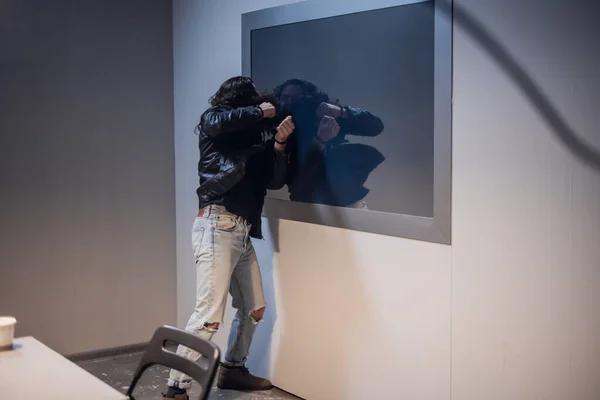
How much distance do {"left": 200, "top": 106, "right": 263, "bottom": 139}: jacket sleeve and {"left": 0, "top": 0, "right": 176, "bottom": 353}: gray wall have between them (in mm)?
1177

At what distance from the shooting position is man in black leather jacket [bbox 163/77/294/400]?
3330 mm

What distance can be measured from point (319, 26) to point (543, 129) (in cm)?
121

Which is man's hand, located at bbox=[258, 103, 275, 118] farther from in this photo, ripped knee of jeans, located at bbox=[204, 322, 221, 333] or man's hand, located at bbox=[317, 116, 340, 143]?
ripped knee of jeans, located at bbox=[204, 322, 221, 333]

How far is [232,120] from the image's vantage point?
3.27 metres

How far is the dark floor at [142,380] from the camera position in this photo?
3641mm

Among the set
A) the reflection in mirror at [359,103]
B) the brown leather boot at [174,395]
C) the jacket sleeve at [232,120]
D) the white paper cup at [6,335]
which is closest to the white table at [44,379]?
the white paper cup at [6,335]

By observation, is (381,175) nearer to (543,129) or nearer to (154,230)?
(543,129)

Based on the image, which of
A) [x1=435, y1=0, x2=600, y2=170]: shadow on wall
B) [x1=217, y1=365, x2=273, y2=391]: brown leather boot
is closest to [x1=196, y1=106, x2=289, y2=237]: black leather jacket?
[x1=217, y1=365, x2=273, y2=391]: brown leather boot

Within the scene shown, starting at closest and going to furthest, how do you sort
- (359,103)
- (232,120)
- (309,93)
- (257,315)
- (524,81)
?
(524,81)
(359,103)
(232,120)
(309,93)
(257,315)

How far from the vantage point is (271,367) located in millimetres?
3768

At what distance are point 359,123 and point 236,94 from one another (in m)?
0.61

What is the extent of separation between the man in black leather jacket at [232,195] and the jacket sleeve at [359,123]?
12.7 inches

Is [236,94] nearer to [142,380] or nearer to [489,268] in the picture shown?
[489,268]

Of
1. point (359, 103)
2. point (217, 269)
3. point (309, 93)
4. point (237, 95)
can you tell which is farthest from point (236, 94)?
point (217, 269)
